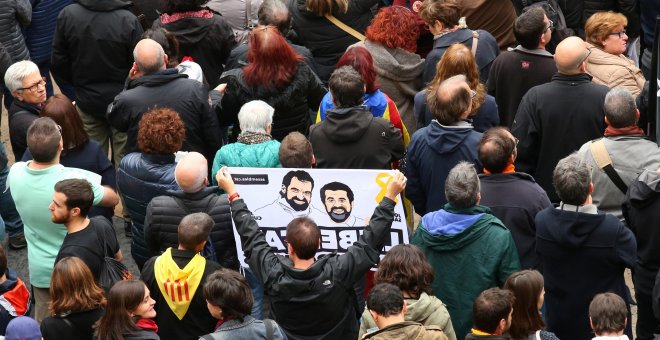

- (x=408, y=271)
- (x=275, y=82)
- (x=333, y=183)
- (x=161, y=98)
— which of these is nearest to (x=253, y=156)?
(x=333, y=183)

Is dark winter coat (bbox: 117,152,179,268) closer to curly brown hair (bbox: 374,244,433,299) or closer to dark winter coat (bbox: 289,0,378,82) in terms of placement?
curly brown hair (bbox: 374,244,433,299)

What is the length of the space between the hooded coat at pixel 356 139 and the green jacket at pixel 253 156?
0.40m

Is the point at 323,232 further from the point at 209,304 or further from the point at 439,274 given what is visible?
the point at 209,304

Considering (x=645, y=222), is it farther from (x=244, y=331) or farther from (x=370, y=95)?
(x=244, y=331)

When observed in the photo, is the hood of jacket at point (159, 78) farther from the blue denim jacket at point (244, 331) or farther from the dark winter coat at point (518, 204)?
the blue denim jacket at point (244, 331)

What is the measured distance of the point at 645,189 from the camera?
24.0 feet

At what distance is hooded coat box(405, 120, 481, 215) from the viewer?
790 cm

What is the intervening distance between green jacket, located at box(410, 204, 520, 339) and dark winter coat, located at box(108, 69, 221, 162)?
8.28 ft

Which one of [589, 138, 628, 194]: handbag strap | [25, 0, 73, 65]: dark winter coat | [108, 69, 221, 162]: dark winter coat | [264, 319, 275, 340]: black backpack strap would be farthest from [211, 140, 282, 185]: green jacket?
[25, 0, 73, 65]: dark winter coat

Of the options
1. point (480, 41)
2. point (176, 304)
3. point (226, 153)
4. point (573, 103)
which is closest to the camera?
point (176, 304)

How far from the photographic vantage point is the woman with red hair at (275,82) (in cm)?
893

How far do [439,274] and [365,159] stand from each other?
4.52 feet

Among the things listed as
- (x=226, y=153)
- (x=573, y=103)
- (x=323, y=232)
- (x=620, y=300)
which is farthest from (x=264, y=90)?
(x=620, y=300)

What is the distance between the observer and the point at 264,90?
29.5ft
